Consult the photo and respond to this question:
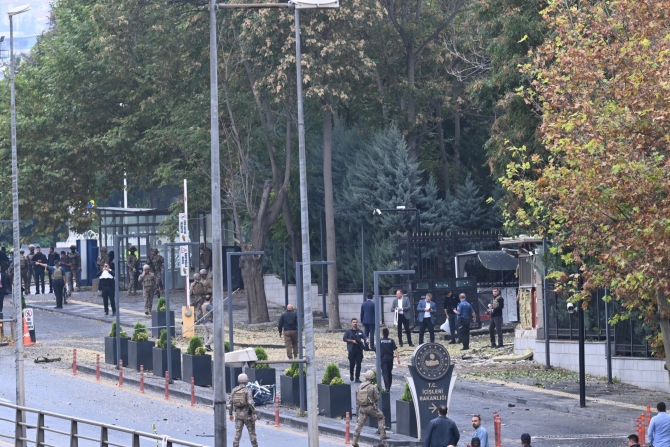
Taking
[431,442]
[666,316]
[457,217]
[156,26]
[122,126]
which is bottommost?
[431,442]

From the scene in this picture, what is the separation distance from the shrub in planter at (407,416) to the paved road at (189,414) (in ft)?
3.16

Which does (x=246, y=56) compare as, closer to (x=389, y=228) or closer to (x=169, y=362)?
(x=389, y=228)

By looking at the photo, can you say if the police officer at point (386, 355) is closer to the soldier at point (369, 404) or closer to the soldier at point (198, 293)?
the soldier at point (369, 404)

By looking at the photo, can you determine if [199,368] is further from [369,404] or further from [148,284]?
[148,284]

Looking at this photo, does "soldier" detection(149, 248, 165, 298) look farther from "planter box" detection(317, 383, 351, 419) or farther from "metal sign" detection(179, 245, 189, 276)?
"planter box" detection(317, 383, 351, 419)

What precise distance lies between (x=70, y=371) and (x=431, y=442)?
15.1 m

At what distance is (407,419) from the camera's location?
69.2 feet

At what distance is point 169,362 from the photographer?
91.2 ft

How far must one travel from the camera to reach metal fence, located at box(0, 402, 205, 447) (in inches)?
617

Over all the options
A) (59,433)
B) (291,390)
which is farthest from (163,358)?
(59,433)

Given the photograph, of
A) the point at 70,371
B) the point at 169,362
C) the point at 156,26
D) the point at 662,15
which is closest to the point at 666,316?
the point at 662,15

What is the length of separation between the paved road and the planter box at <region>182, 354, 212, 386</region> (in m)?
1.39


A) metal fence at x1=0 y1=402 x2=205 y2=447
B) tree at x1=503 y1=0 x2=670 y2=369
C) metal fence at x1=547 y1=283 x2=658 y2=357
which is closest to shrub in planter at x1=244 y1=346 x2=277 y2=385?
metal fence at x1=0 y1=402 x2=205 y2=447

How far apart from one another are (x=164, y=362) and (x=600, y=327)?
10713 mm
